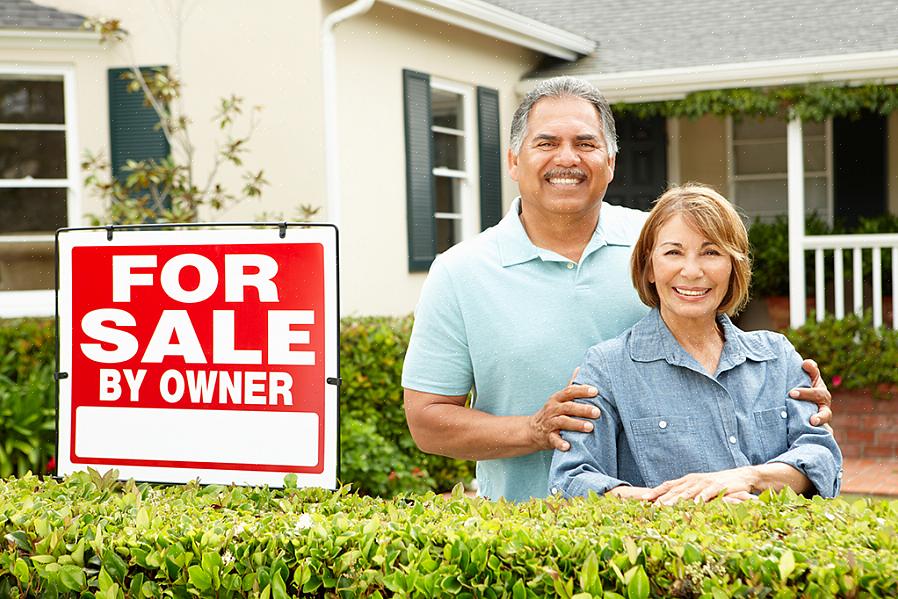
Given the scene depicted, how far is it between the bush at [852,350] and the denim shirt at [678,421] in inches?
252

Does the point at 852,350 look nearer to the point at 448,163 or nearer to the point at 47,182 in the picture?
the point at 448,163

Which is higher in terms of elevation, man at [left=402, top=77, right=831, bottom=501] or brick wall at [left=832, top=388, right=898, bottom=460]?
man at [left=402, top=77, right=831, bottom=501]

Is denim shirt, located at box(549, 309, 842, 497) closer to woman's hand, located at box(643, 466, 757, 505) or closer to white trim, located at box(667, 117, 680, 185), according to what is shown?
woman's hand, located at box(643, 466, 757, 505)

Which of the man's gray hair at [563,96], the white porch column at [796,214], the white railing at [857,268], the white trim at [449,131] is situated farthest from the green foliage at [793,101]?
the man's gray hair at [563,96]

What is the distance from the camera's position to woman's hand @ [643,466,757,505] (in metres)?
2.45

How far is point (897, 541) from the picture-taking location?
211cm

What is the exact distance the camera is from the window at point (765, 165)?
39.9 feet

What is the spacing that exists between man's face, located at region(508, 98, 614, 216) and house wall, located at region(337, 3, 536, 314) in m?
5.53

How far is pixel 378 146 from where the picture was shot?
28.8 feet

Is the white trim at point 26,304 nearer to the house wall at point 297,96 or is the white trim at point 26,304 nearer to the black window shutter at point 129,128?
the house wall at point 297,96

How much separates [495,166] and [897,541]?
325 inches

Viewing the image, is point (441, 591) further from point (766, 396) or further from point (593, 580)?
point (766, 396)

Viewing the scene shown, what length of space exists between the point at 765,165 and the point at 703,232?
33.9 feet

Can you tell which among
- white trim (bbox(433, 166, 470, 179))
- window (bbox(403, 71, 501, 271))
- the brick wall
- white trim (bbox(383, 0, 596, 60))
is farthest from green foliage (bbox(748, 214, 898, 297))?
→ white trim (bbox(433, 166, 470, 179))
